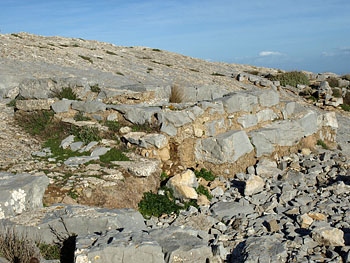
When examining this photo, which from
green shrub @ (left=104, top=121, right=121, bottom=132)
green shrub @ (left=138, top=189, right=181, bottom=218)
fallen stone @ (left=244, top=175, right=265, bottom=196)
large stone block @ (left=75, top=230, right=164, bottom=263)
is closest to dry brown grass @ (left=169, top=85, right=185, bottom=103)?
green shrub @ (left=104, top=121, right=121, bottom=132)

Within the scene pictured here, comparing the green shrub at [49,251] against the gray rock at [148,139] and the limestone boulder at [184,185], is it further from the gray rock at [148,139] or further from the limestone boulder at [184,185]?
the gray rock at [148,139]

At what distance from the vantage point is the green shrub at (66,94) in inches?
490

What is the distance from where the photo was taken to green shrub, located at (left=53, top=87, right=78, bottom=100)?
12.4 metres

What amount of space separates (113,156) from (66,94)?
12.9 feet

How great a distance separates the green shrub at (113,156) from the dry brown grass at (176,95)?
136 inches

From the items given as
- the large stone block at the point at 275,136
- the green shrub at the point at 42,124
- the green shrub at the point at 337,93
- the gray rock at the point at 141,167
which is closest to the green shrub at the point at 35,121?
the green shrub at the point at 42,124

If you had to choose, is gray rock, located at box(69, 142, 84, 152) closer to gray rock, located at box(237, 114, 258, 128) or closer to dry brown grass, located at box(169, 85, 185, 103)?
dry brown grass, located at box(169, 85, 185, 103)

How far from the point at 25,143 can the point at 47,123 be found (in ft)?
3.96

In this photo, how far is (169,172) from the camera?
10.0 metres

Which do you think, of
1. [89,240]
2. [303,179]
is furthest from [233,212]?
[89,240]

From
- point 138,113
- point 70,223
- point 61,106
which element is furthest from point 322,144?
point 70,223

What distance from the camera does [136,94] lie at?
12.1 metres

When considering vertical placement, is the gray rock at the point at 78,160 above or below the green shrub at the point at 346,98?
below

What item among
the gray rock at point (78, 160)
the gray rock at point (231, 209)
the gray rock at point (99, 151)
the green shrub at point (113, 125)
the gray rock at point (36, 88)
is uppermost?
the gray rock at point (36, 88)
